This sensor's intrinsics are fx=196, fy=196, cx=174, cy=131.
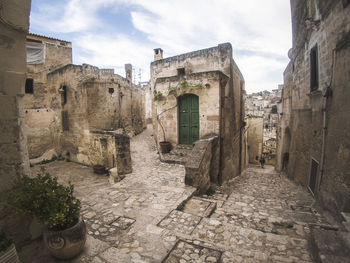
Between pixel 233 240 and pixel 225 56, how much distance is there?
883 cm

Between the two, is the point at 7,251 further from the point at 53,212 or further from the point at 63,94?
the point at 63,94

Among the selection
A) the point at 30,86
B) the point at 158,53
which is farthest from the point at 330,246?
the point at 30,86

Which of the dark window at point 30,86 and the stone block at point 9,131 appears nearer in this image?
the stone block at point 9,131

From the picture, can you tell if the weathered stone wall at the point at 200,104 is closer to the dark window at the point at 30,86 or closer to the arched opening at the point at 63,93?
the arched opening at the point at 63,93

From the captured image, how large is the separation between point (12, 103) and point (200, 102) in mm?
6979

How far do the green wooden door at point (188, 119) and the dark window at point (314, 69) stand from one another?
14.5 ft

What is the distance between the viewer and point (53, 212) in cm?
262

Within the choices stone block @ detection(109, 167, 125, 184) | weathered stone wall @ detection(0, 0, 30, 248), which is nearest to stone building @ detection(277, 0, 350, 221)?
weathered stone wall @ detection(0, 0, 30, 248)

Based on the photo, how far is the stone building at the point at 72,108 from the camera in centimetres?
1026

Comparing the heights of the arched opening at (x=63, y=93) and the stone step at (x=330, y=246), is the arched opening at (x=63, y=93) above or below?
above

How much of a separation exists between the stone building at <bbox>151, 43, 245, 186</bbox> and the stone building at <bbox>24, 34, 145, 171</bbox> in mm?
2751

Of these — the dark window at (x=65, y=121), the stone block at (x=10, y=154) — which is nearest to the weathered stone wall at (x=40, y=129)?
the dark window at (x=65, y=121)

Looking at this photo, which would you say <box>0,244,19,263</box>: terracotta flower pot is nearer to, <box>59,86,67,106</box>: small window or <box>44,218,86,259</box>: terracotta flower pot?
<box>44,218,86,259</box>: terracotta flower pot

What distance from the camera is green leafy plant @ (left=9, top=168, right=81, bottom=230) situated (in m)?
2.62
